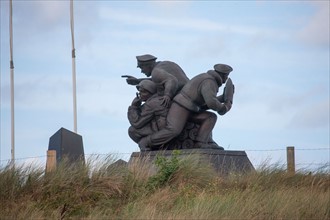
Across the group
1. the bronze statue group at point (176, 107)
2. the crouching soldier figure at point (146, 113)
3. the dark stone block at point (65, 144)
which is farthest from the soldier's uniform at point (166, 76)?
the dark stone block at point (65, 144)

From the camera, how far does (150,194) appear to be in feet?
51.7

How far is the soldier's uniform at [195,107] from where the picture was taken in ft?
65.4

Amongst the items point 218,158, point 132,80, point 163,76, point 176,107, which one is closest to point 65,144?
point 176,107

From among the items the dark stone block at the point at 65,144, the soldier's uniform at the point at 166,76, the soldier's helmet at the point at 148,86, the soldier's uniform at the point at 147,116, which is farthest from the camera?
the soldier's helmet at the point at 148,86

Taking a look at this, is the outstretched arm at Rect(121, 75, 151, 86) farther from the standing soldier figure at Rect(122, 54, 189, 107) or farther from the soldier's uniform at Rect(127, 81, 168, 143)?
the soldier's uniform at Rect(127, 81, 168, 143)

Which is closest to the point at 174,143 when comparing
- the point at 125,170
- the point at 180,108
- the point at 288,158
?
the point at 180,108

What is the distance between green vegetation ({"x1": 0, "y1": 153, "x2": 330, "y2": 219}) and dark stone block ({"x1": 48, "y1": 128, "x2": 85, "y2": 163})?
2084 millimetres

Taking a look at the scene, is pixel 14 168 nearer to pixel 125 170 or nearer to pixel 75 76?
pixel 125 170

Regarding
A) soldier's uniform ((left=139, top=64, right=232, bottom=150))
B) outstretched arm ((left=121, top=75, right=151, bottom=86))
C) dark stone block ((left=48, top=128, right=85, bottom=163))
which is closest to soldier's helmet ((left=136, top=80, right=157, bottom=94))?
outstretched arm ((left=121, top=75, right=151, bottom=86))

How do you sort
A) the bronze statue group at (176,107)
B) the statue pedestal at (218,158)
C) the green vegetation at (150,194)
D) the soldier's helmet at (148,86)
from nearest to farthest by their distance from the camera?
the green vegetation at (150,194) → the statue pedestal at (218,158) → the bronze statue group at (176,107) → the soldier's helmet at (148,86)

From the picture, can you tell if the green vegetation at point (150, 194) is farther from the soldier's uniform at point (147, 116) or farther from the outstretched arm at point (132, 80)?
the outstretched arm at point (132, 80)

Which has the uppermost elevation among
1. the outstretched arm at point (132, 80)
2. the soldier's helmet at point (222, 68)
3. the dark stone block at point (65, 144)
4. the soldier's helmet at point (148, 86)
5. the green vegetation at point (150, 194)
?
the soldier's helmet at point (222, 68)

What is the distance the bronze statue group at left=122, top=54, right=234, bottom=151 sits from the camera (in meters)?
20.1

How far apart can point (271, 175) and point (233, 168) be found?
1.35m
